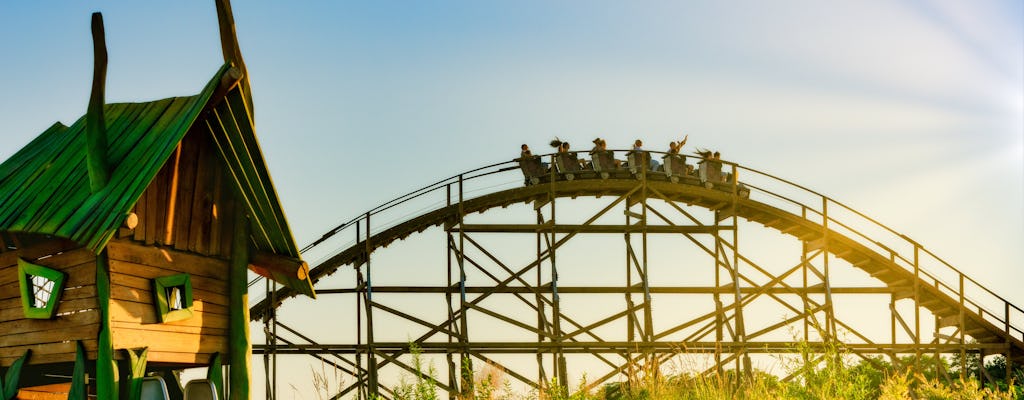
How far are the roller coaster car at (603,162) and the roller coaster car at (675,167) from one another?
1112mm

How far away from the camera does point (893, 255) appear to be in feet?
93.2

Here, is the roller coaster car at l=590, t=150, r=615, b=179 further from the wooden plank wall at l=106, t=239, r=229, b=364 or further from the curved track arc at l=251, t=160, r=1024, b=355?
the wooden plank wall at l=106, t=239, r=229, b=364

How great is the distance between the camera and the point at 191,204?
1566cm

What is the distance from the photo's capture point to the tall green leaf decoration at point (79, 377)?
14602 mm

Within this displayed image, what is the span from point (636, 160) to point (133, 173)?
51.1ft

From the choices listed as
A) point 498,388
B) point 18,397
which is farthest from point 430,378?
point 18,397

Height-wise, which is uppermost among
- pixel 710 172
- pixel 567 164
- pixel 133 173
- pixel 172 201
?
pixel 567 164

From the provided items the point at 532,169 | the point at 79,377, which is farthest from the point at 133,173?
the point at 532,169

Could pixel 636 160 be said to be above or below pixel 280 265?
above

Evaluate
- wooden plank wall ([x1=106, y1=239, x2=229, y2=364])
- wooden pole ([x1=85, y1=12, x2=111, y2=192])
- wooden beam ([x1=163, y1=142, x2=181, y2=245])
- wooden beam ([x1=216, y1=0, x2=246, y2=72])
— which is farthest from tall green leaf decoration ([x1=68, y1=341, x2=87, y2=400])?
wooden beam ([x1=216, y1=0, x2=246, y2=72])

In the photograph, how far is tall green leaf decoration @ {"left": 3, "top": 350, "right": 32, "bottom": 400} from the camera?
1548 centimetres

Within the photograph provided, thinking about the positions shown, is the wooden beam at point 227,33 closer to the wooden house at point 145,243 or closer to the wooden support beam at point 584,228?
the wooden house at point 145,243

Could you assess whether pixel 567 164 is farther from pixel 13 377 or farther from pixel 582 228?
pixel 13 377

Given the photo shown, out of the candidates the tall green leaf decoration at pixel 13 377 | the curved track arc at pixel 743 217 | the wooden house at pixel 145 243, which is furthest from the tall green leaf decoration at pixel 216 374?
the curved track arc at pixel 743 217
